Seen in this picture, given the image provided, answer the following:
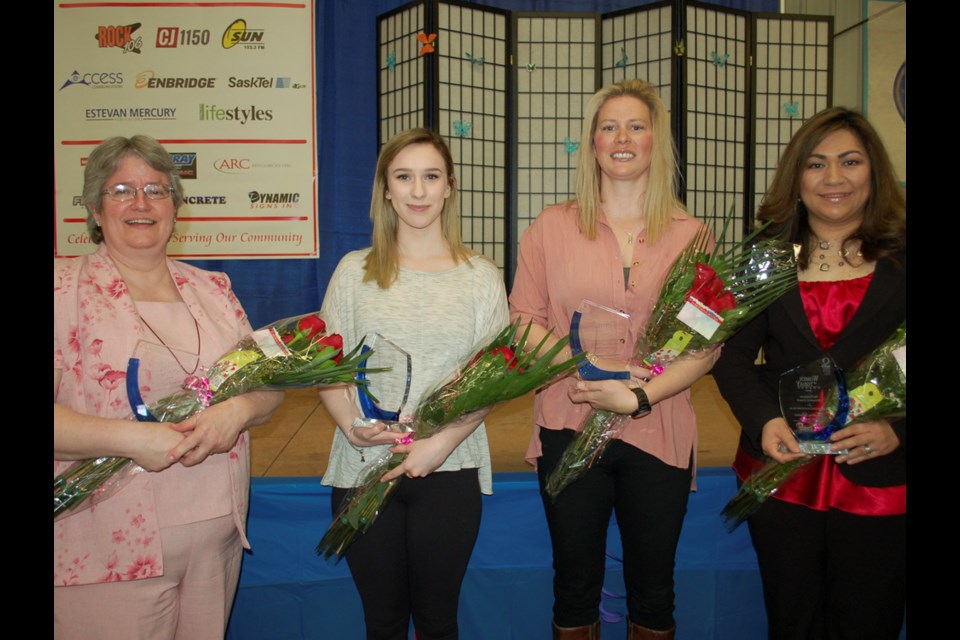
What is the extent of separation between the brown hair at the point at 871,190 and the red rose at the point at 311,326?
122 centimetres

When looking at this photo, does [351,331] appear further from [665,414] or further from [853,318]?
[853,318]

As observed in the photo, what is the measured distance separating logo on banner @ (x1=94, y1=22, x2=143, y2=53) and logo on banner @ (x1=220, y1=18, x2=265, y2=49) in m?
0.70

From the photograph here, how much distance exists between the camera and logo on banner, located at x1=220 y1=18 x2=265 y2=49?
5445 millimetres

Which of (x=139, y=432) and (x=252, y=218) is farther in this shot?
(x=252, y=218)

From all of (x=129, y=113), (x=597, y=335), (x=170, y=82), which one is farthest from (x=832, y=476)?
(x=129, y=113)

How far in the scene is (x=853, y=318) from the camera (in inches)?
67.4

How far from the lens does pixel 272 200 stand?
559 centimetres

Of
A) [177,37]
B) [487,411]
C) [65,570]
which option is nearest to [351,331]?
[487,411]

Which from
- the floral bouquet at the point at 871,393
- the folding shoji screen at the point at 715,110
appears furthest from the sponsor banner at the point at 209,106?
the floral bouquet at the point at 871,393

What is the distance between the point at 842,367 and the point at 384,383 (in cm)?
115

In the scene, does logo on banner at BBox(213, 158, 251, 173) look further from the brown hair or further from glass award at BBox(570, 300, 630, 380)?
the brown hair

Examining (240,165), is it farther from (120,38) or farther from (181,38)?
(120,38)
